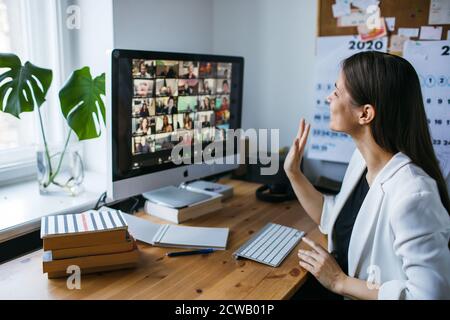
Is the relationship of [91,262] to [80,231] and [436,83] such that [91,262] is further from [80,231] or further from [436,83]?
[436,83]

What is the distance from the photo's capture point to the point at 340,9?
182cm

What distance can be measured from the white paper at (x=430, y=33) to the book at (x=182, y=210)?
1.04 metres

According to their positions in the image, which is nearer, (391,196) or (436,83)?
(391,196)

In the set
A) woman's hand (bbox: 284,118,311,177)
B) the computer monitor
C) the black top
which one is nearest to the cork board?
the computer monitor

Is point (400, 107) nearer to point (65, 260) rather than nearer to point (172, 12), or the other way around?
point (65, 260)

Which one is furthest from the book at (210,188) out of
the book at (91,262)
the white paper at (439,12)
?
the white paper at (439,12)

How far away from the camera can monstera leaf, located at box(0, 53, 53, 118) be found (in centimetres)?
137

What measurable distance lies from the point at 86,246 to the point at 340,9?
1409 mm

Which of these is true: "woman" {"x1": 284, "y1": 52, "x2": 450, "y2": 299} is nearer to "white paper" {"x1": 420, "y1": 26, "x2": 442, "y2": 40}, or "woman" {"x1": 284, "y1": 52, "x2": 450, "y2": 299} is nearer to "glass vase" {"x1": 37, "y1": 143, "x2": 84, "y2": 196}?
"white paper" {"x1": 420, "y1": 26, "x2": 442, "y2": 40}

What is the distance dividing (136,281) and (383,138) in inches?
31.1

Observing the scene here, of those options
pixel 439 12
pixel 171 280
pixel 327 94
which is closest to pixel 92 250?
pixel 171 280

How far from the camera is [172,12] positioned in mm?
1946
